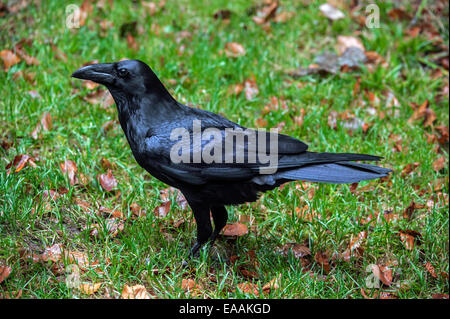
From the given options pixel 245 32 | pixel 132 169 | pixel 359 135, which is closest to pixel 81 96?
pixel 132 169

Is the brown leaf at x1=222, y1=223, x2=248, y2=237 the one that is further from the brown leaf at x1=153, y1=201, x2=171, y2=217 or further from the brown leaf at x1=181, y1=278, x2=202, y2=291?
the brown leaf at x1=181, y1=278, x2=202, y2=291

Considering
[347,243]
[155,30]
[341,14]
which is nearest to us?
[347,243]

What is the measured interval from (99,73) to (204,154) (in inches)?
33.0

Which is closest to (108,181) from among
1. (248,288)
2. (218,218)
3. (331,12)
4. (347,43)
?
(218,218)

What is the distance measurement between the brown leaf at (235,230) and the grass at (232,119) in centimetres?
6

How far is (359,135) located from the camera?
187 inches

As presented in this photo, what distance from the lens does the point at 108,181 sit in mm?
3992

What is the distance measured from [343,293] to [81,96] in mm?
3022

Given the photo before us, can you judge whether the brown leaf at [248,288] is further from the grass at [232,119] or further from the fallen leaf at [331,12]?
the fallen leaf at [331,12]

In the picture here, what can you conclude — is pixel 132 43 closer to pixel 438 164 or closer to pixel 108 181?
pixel 108 181

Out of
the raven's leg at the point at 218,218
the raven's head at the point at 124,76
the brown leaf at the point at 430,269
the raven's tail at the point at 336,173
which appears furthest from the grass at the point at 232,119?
the raven's head at the point at 124,76

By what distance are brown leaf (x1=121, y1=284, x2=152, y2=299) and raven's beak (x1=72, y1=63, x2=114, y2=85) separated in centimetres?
126

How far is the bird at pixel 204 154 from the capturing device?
3.07 metres

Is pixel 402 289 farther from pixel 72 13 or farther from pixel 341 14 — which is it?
pixel 72 13
